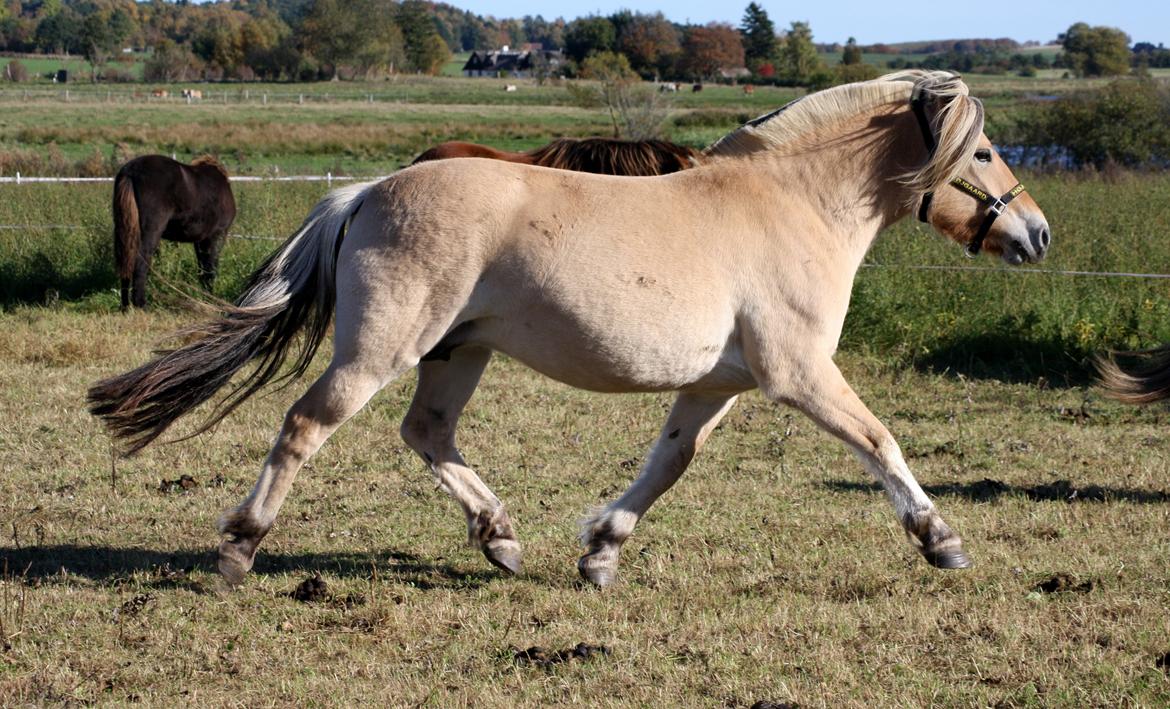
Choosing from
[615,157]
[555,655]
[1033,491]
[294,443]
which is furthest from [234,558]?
[615,157]

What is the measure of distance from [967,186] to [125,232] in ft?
30.5

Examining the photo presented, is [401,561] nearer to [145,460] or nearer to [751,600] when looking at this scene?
[751,600]

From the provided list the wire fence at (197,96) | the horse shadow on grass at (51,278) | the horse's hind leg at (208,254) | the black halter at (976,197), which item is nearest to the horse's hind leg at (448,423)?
the black halter at (976,197)

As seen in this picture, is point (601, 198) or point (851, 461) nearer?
point (601, 198)

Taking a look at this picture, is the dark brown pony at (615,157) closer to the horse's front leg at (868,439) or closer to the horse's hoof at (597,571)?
the horse's hoof at (597,571)

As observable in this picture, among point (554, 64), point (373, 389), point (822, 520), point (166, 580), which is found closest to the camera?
point (373, 389)

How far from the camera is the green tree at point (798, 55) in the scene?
90625 mm

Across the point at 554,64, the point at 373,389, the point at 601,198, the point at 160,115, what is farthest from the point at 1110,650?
the point at 554,64

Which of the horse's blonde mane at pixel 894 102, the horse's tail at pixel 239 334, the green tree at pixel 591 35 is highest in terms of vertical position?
the green tree at pixel 591 35

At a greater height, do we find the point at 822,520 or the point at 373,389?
the point at 373,389

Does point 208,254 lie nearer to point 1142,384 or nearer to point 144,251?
point 144,251

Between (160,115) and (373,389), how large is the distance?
56957 millimetres

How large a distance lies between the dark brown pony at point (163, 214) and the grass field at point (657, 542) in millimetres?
684

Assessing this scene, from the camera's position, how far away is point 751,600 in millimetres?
4809
